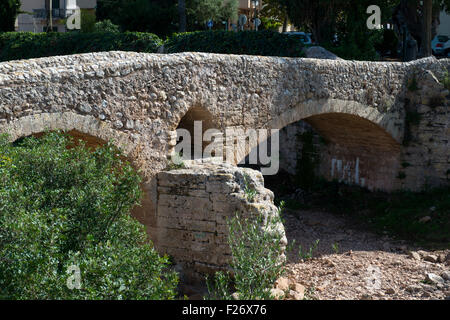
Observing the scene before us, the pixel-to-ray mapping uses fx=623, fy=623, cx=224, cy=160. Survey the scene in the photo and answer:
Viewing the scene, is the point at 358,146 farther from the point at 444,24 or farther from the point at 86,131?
the point at 444,24

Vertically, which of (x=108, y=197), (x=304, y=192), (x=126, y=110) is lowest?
(x=304, y=192)

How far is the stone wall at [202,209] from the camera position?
871 cm

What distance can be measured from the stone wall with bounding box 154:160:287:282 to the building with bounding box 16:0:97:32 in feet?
83.5

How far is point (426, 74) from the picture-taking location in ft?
46.5

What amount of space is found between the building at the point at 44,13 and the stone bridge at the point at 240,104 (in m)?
21.6

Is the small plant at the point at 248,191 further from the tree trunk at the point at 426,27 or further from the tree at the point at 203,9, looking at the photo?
the tree at the point at 203,9

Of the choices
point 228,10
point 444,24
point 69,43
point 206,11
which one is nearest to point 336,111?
point 69,43

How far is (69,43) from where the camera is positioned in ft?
75.5

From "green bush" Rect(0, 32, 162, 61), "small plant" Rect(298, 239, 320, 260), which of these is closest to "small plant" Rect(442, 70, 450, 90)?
"small plant" Rect(298, 239, 320, 260)

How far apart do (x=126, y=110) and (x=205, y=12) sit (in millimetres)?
20923

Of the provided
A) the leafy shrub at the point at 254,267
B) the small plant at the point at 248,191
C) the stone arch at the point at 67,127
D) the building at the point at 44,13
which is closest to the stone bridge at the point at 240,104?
the stone arch at the point at 67,127

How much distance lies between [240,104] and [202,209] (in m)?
2.37
